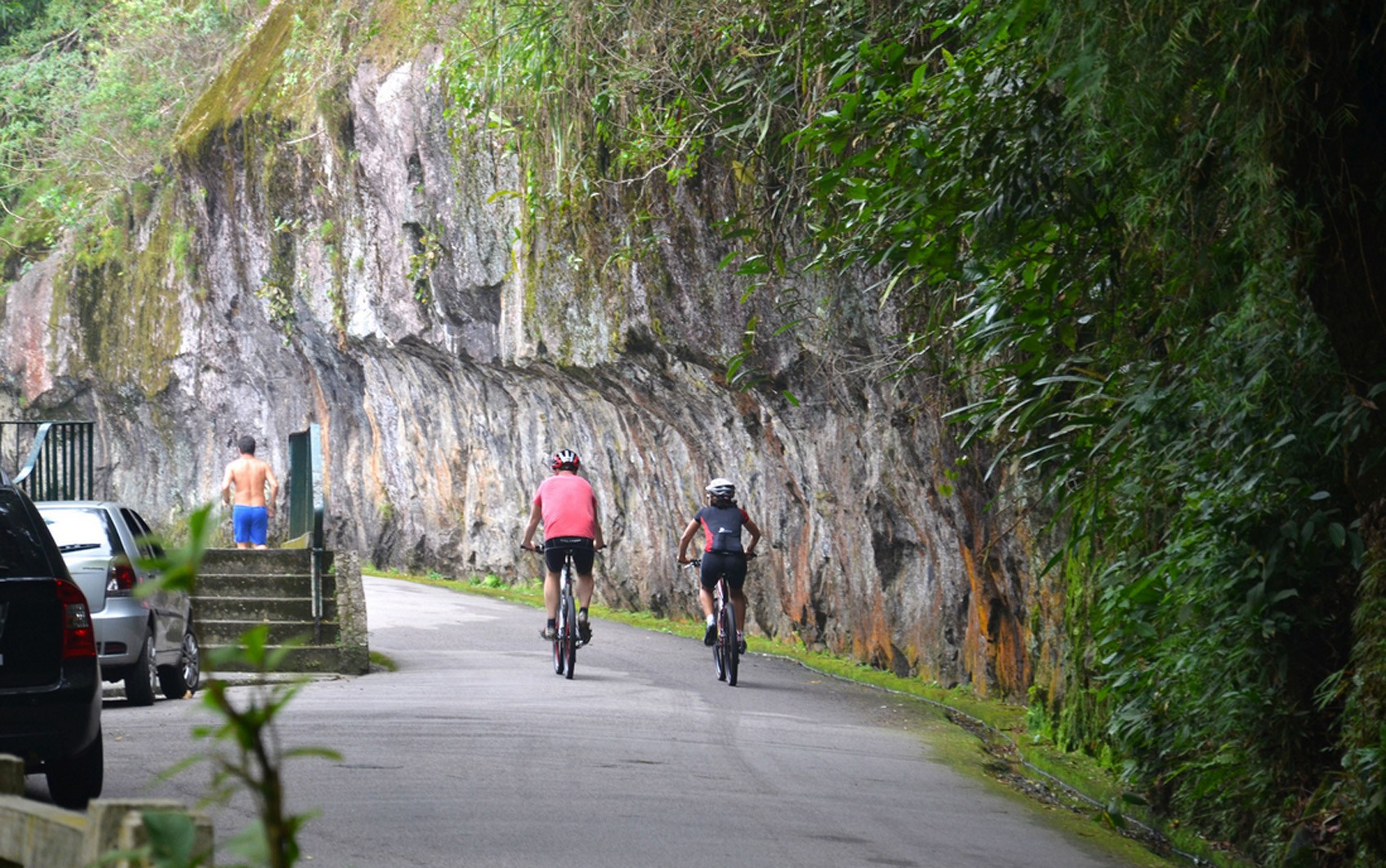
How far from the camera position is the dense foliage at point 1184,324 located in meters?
6.40

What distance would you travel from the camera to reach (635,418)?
2328 cm

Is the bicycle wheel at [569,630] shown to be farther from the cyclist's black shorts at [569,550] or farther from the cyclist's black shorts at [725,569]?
the cyclist's black shorts at [725,569]

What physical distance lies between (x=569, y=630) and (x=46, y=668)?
7.63 meters

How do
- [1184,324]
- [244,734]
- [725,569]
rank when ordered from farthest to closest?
[725,569] → [1184,324] → [244,734]

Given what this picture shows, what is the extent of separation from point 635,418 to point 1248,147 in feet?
56.7

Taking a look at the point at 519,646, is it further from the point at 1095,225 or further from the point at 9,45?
the point at 9,45

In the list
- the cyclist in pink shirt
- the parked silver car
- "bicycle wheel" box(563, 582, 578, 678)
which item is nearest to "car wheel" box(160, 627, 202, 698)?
the parked silver car

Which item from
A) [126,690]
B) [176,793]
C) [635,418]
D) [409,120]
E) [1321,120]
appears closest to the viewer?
[1321,120]

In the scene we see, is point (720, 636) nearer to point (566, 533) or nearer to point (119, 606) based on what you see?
point (566, 533)

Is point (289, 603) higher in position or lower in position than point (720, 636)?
higher

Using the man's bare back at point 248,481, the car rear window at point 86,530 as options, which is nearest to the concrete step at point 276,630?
the car rear window at point 86,530

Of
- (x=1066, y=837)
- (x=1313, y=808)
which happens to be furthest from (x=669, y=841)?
(x=1313, y=808)

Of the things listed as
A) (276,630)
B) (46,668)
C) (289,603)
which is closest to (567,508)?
(276,630)

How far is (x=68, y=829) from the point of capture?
289cm
